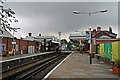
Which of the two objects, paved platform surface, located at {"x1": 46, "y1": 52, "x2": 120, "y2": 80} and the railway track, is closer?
paved platform surface, located at {"x1": 46, "y1": 52, "x2": 120, "y2": 80}

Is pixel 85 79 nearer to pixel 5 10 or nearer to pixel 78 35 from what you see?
pixel 5 10

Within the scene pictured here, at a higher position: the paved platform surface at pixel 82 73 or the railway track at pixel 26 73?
the paved platform surface at pixel 82 73

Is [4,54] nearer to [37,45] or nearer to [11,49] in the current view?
[11,49]

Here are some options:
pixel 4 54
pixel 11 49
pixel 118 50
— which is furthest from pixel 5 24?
pixel 11 49

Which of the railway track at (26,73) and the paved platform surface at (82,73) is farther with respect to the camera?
the railway track at (26,73)

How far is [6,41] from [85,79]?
37963 mm

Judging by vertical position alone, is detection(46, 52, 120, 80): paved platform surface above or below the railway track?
above

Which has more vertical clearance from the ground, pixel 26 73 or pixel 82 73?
pixel 82 73

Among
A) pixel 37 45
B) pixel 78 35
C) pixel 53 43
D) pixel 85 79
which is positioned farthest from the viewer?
pixel 53 43

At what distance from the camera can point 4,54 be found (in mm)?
45156

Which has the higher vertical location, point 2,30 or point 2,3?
point 2,3

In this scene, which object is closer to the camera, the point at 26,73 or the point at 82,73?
the point at 82,73

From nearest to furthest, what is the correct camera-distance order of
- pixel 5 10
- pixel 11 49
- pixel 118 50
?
1. pixel 5 10
2. pixel 118 50
3. pixel 11 49

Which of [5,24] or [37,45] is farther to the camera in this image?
[37,45]
